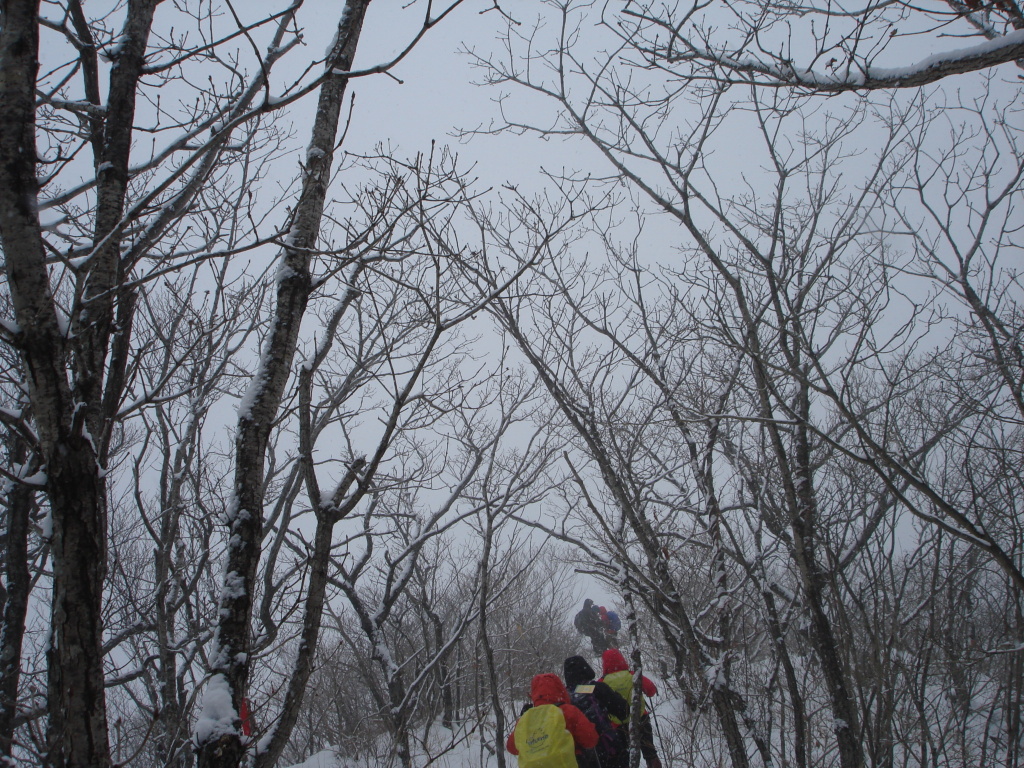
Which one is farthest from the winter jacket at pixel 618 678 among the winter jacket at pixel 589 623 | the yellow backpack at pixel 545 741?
the winter jacket at pixel 589 623

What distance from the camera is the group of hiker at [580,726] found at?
15.7 ft

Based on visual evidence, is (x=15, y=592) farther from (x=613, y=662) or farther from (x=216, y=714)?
(x=613, y=662)

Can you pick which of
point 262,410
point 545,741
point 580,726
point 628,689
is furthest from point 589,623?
point 262,410

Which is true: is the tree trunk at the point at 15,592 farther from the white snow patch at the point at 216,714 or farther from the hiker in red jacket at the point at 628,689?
the hiker in red jacket at the point at 628,689

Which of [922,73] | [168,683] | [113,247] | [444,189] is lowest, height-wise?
[168,683]

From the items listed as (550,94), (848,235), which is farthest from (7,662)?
(848,235)

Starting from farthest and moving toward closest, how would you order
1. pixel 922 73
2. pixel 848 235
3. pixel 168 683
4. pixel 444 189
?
pixel 848 235 → pixel 168 683 → pixel 444 189 → pixel 922 73

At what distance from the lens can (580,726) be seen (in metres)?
5.17

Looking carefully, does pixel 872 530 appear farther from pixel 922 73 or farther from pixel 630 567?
pixel 922 73

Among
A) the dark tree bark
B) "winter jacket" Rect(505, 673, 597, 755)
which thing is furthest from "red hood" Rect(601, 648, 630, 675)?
the dark tree bark

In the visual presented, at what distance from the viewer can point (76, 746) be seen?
1391 mm

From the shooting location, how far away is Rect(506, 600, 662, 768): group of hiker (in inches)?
189

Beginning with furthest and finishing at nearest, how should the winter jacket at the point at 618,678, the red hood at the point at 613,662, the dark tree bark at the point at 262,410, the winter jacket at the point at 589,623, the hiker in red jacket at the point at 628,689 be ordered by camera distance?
the winter jacket at the point at 589,623 < the red hood at the point at 613,662 < the winter jacket at the point at 618,678 < the hiker in red jacket at the point at 628,689 < the dark tree bark at the point at 262,410

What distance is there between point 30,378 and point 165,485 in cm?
434
